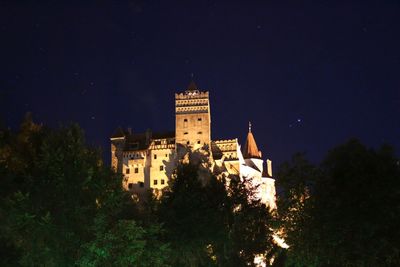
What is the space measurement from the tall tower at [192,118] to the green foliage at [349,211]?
54.3 meters

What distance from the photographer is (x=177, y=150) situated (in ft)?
295

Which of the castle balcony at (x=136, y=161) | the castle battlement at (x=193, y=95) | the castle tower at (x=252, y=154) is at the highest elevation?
the castle battlement at (x=193, y=95)

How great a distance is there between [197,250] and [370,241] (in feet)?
42.3

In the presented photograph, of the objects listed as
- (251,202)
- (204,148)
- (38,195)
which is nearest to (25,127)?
(38,195)

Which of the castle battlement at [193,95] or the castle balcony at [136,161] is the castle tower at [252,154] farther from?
the castle balcony at [136,161]

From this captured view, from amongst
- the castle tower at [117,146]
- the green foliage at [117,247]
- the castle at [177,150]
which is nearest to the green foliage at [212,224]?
the green foliage at [117,247]

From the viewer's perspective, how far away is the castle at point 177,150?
8888 cm

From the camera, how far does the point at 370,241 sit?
32969 mm

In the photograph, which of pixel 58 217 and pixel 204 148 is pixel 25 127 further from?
pixel 204 148

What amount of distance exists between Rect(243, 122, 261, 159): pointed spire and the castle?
5.85 ft

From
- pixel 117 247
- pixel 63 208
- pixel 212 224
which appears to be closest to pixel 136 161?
pixel 212 224

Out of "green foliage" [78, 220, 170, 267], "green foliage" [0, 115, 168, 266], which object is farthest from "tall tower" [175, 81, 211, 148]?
"green foliage" [78, 220, 170, 267]

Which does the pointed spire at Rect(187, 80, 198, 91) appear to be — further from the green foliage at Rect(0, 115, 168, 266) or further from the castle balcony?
the green foliage at Rect(0, 115, 168, 266)

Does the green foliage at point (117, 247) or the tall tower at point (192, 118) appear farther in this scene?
the tall tower at point (192, 118)
